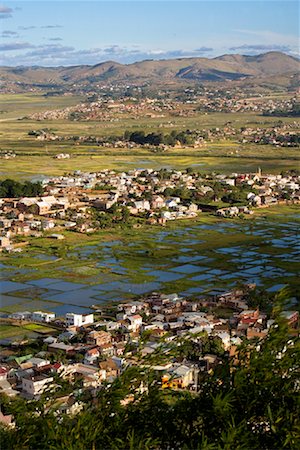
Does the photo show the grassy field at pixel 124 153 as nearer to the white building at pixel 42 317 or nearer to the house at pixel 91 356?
the white building at pixel 42 317

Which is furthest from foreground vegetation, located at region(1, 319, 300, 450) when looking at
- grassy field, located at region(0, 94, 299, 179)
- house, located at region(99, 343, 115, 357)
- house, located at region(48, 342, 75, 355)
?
grassy field, located at region(0, 94, 299, 179)

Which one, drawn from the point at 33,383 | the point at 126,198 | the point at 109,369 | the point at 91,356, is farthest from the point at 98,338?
the point at 126,198

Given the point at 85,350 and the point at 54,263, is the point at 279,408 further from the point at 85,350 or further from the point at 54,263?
the point at 54,263

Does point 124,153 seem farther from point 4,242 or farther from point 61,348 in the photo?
point 61,348

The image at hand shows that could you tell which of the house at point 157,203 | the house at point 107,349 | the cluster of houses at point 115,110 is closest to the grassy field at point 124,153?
the cluster of houses at point 115,110

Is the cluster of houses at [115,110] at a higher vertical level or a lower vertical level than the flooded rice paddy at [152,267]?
higher

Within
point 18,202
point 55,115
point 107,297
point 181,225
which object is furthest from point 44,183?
point 55,115
